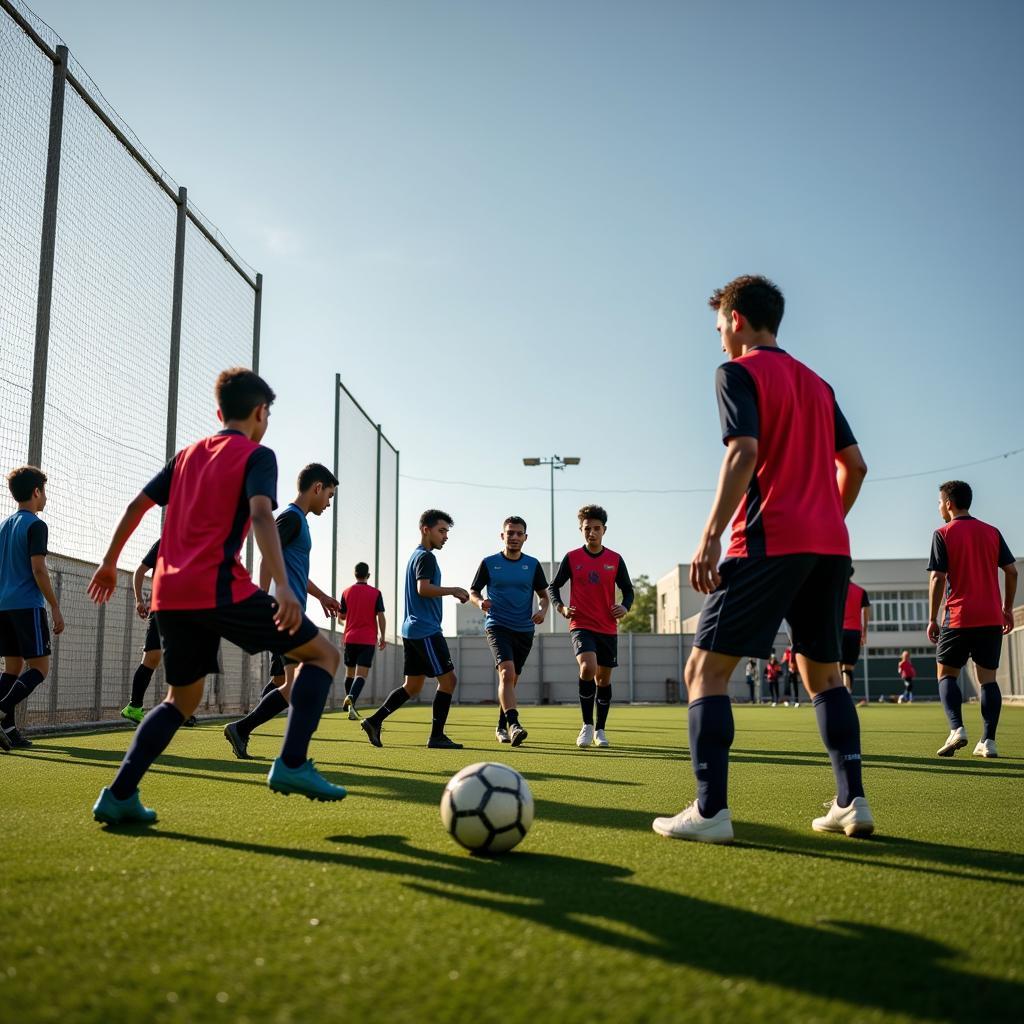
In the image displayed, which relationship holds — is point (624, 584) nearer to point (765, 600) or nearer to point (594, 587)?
point (594, 587)

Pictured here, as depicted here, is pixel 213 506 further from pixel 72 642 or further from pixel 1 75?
pixel 72 642

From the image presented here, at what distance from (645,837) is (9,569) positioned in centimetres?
574

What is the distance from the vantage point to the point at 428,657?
8547 millimetres

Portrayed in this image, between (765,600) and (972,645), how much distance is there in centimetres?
492

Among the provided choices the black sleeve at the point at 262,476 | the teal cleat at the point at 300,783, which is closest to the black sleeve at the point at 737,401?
the black sleeve at the point at 262,476

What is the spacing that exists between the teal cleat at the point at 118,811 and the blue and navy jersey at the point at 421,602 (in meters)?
4.84

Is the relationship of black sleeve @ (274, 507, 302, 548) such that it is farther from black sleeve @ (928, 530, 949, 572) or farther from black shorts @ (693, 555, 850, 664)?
black sleeve @ (928, 530, 949, 572)

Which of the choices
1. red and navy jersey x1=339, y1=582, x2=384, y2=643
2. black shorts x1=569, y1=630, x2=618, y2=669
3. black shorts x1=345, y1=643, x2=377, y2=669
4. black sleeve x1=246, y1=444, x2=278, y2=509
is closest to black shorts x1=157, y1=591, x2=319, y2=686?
black sleeve x1=246, y1=444, x2=278, y2=509

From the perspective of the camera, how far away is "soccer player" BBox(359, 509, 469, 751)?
27.5ft

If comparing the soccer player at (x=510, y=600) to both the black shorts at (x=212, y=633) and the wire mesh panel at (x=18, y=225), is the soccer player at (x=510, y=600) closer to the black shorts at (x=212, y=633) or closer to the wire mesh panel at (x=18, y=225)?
the wire mesh panel at (x=18, y=225)

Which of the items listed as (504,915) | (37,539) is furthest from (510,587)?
(504,915)

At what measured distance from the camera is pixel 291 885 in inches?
101

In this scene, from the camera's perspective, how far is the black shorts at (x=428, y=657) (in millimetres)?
8430

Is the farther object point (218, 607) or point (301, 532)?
point (301, 532)
